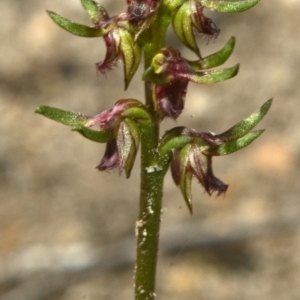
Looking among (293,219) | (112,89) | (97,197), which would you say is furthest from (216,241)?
(112,89)

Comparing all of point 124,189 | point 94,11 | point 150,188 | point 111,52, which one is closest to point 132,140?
point 150,188

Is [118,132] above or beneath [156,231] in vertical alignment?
above

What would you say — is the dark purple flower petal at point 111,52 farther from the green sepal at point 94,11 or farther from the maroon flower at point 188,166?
the maroon flower at point 188,166

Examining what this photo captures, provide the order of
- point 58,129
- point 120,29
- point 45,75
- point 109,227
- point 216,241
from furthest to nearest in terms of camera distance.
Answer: point 45,75
point 58,129
point 109,227
point 216,241
point 120,29

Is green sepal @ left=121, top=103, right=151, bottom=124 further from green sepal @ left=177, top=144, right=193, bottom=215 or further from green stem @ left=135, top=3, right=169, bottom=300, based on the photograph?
green sepal @ left=177, top=144, right=193, bottom=215

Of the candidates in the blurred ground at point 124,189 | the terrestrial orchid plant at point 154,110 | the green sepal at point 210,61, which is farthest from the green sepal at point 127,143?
the blurred ground at point 124,189

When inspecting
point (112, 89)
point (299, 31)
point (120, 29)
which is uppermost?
point (299, 31)

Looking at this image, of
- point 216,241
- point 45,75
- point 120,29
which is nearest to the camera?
point 120,29

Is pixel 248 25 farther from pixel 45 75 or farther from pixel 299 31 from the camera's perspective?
pixel 45 75
